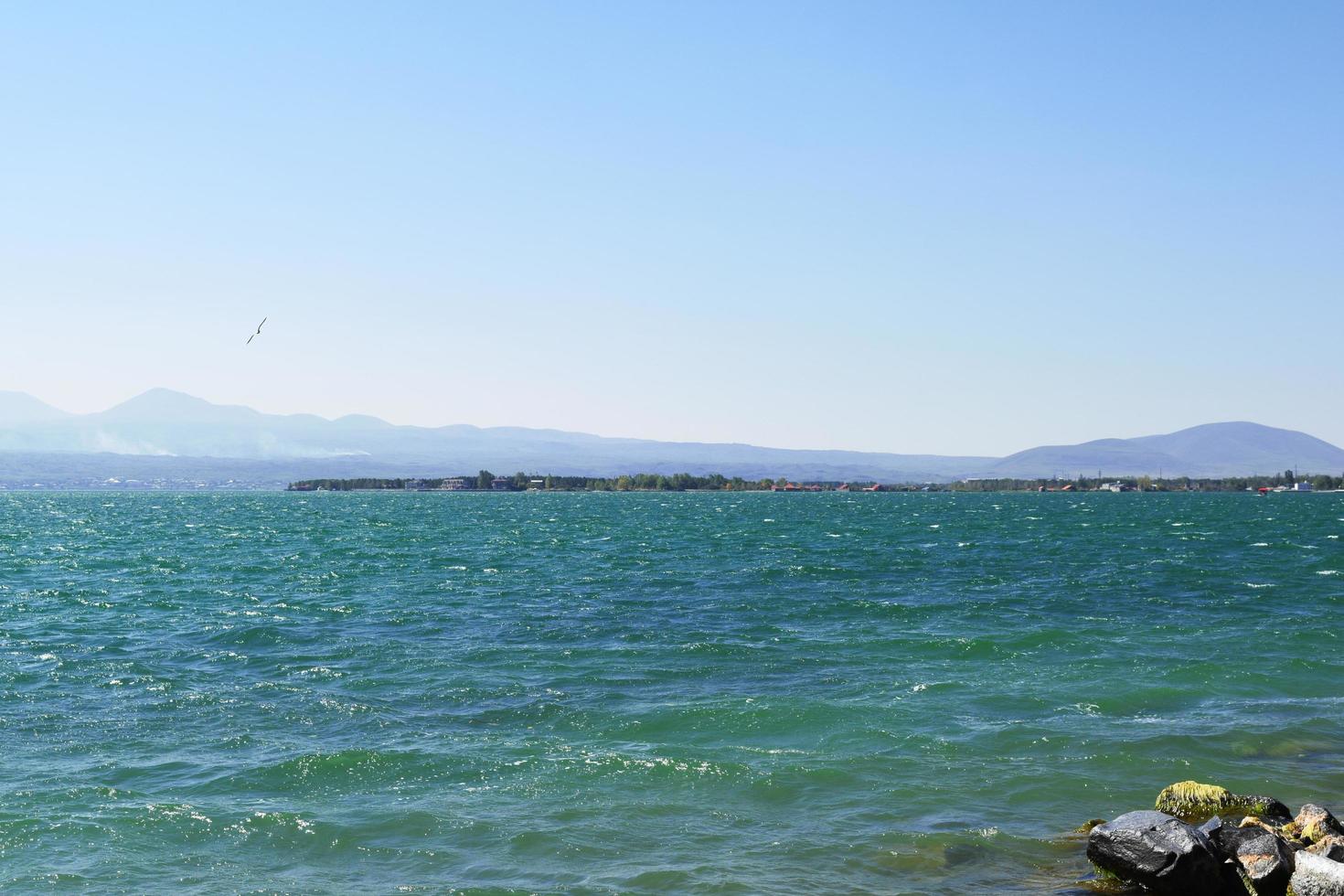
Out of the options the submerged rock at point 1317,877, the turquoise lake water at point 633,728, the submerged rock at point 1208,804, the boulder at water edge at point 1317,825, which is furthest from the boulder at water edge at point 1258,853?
the turquoise lake water at point 633,728

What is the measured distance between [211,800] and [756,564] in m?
46.8

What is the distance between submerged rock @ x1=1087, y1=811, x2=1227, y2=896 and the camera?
1411 cm

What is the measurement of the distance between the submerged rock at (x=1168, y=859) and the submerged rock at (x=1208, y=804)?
8.27 feet

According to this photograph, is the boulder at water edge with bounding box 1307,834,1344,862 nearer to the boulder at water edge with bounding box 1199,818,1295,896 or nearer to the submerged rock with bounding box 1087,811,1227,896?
the boulder at water edge with bounding box 1199,818,1295,896

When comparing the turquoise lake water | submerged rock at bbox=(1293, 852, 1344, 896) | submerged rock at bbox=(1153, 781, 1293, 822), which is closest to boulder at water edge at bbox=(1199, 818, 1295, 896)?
submerged rock at bbox=(1293, 852, 1344, 896)

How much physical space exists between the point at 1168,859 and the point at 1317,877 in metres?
1.64

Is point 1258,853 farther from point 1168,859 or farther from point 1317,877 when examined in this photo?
point 1168,859

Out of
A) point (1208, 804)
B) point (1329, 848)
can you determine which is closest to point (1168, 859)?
point (1329, 848)

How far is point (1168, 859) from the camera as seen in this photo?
1410 cm

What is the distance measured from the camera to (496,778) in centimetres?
1956

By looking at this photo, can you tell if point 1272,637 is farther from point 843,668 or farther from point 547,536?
point 547,536

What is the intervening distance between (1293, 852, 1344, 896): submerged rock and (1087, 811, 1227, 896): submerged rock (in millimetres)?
890

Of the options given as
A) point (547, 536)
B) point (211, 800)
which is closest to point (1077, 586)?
point (211, 800)

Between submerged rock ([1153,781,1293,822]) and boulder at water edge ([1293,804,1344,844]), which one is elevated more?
boulder at water edge ([1293,804,1344,844])
